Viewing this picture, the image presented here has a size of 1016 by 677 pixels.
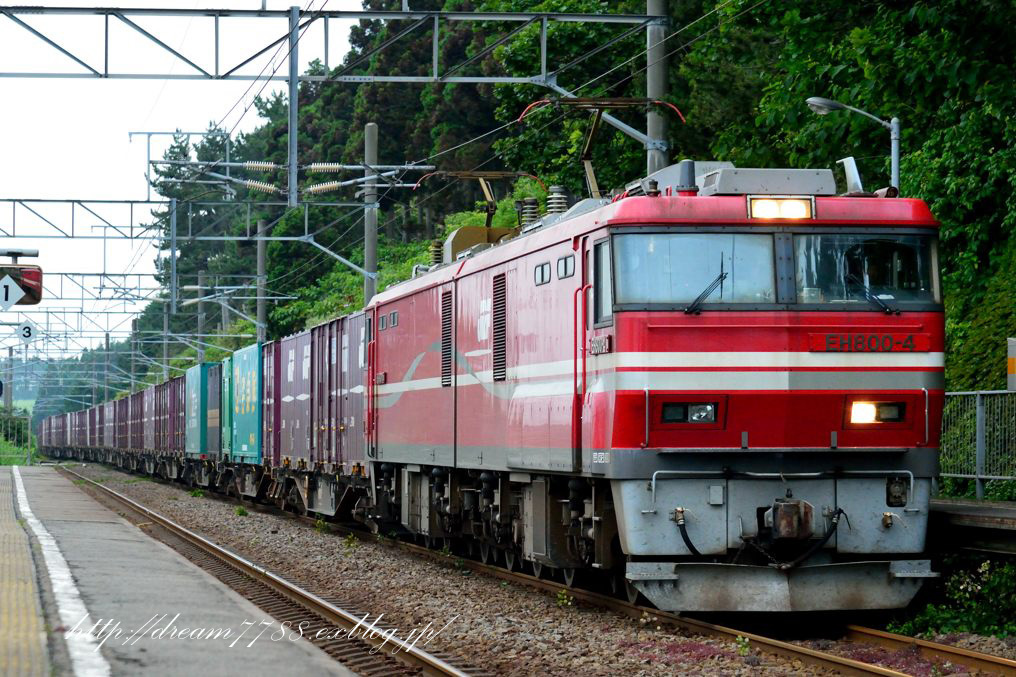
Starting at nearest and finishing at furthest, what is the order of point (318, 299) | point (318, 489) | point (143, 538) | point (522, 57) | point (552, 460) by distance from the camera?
point (552, 460), point (143, 538), point (318, 489), point (522, 57), point (318, 299)

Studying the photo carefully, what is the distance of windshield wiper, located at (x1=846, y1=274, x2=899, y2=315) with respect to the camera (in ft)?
38.4

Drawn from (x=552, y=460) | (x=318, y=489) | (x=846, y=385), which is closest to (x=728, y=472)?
(x=846, y=385)

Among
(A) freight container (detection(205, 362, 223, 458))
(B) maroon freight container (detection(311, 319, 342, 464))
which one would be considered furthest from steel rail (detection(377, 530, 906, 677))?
(A) freight container (detection(205, 362, 223, 458))

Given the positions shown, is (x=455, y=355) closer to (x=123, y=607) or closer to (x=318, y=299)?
(x=123, y=607)

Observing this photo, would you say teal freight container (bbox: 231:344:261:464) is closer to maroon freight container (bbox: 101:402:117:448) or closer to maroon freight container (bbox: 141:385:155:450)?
maroon freight container (bbox: 141:385:155:450)

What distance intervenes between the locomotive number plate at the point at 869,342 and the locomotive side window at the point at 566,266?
213 cm

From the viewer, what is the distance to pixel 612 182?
32000 millimetres

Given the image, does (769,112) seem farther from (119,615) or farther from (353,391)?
(119,615)

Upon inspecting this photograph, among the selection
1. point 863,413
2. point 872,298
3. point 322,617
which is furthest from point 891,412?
point 322,617

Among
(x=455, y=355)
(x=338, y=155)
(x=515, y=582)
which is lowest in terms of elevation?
(x=515, y=582)

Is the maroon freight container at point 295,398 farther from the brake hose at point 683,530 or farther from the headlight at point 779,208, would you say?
the headlight at point 779,208

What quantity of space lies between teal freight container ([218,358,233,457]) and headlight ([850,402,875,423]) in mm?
26460

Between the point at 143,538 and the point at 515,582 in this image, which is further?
the point at 143,538

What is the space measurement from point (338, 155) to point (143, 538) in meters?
49.4
